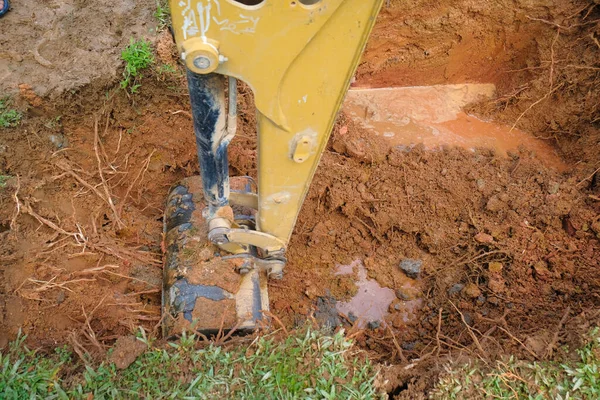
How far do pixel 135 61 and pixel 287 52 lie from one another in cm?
195

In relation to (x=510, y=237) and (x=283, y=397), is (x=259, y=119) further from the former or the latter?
(x=510, y=237)

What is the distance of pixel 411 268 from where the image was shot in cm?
404

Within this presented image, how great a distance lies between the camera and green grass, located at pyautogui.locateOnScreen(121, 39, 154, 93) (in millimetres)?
3363

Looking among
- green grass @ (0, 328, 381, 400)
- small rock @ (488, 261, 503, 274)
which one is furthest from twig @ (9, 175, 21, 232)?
small rock @ (488, 261, 503, 274)

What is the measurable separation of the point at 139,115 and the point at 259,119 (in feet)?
6.01

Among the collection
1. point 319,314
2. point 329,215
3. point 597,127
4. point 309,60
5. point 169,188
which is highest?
point 309,60

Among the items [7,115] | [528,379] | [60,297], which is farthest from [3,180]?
[528,379]

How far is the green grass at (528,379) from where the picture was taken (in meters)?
2.52

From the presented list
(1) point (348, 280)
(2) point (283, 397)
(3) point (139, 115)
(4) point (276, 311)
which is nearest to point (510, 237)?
(1) point (348, 280)

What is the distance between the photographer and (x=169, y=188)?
390 centimetres

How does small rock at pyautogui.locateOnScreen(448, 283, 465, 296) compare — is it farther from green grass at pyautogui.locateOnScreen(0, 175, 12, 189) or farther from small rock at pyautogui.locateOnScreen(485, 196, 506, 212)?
green grass at pyautogui.locateOnScreen(0, 175, 12, 189)

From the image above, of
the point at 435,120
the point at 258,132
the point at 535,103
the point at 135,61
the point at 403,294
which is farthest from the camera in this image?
the point at 435,120

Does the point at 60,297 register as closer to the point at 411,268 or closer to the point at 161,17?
the point at 161,17

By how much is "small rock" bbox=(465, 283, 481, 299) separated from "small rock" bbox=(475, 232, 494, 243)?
0.39 m
